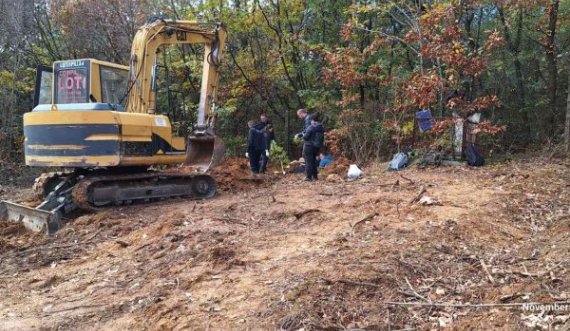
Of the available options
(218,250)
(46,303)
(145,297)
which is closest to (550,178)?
(218,250)

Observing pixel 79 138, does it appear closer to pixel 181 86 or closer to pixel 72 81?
pixel 72 81

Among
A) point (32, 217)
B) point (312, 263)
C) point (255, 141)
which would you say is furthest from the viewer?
point (255, 141)

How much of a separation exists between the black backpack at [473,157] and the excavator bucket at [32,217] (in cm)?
796

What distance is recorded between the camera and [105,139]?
352 inches

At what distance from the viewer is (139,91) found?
32.1 ft

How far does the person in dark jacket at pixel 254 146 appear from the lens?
13102mm

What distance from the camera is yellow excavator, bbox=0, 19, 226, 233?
8.91m

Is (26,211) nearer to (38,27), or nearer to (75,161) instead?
(75,161)

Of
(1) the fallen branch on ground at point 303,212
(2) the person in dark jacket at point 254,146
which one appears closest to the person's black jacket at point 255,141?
(2) the person in dark jacket at point 254,146

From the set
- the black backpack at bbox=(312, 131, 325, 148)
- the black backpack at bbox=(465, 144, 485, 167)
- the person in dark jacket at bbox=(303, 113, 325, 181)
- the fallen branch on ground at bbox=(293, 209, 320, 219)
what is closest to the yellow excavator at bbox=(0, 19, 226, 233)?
the person in dark jacket at bbox=(303, 113, 325, 181)

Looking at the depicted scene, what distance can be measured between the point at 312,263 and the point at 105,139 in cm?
506

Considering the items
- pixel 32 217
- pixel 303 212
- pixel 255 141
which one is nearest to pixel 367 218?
pixel 303 212

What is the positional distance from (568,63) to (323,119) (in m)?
6.56

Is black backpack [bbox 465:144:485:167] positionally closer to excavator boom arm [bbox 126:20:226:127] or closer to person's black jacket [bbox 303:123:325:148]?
person's black jacket [bbox 303:123:325:148]
